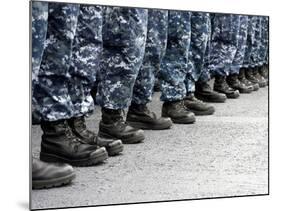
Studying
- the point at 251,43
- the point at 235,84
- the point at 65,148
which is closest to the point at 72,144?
the point at 65,148

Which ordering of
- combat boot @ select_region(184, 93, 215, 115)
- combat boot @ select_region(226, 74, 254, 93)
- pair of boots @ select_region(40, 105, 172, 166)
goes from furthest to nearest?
1. combat boot @ select_region(226, 74, 254, 93)
2. combat boot @ select_region(184, 93, 215, 115)
3. pair of boots @ select_region(40, 105, 172, 166)

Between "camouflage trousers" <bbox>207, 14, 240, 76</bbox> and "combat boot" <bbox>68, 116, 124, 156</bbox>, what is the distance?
60cm

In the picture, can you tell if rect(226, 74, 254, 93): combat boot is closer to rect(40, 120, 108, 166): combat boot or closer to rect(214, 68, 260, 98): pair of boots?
rect(214, 68, 260, 98): pair of boots

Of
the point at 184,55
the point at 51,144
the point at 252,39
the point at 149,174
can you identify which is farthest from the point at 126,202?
the point at 252,39

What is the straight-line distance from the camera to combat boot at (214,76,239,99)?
10.7 ft

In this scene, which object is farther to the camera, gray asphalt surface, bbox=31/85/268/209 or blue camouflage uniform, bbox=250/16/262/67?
blue camouflage uniform, bbox=250/16/262/67

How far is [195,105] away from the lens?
3.19 metres

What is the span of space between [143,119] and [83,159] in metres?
0.32

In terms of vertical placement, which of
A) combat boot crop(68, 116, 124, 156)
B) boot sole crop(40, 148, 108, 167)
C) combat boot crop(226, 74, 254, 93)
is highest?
combat boot crop(226, 74, 254, 93)

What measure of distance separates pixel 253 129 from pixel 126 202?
70 centimetres

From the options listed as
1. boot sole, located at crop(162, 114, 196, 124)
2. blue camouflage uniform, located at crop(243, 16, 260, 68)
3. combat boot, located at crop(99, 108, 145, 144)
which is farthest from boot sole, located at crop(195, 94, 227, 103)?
combat boot, located at crop(99, 108, 145, 144)

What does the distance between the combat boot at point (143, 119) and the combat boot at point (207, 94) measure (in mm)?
207

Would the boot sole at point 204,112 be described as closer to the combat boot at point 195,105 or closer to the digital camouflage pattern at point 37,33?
the combat boot at point 195,105

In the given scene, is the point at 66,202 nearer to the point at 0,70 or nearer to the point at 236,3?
the point at 0,70
